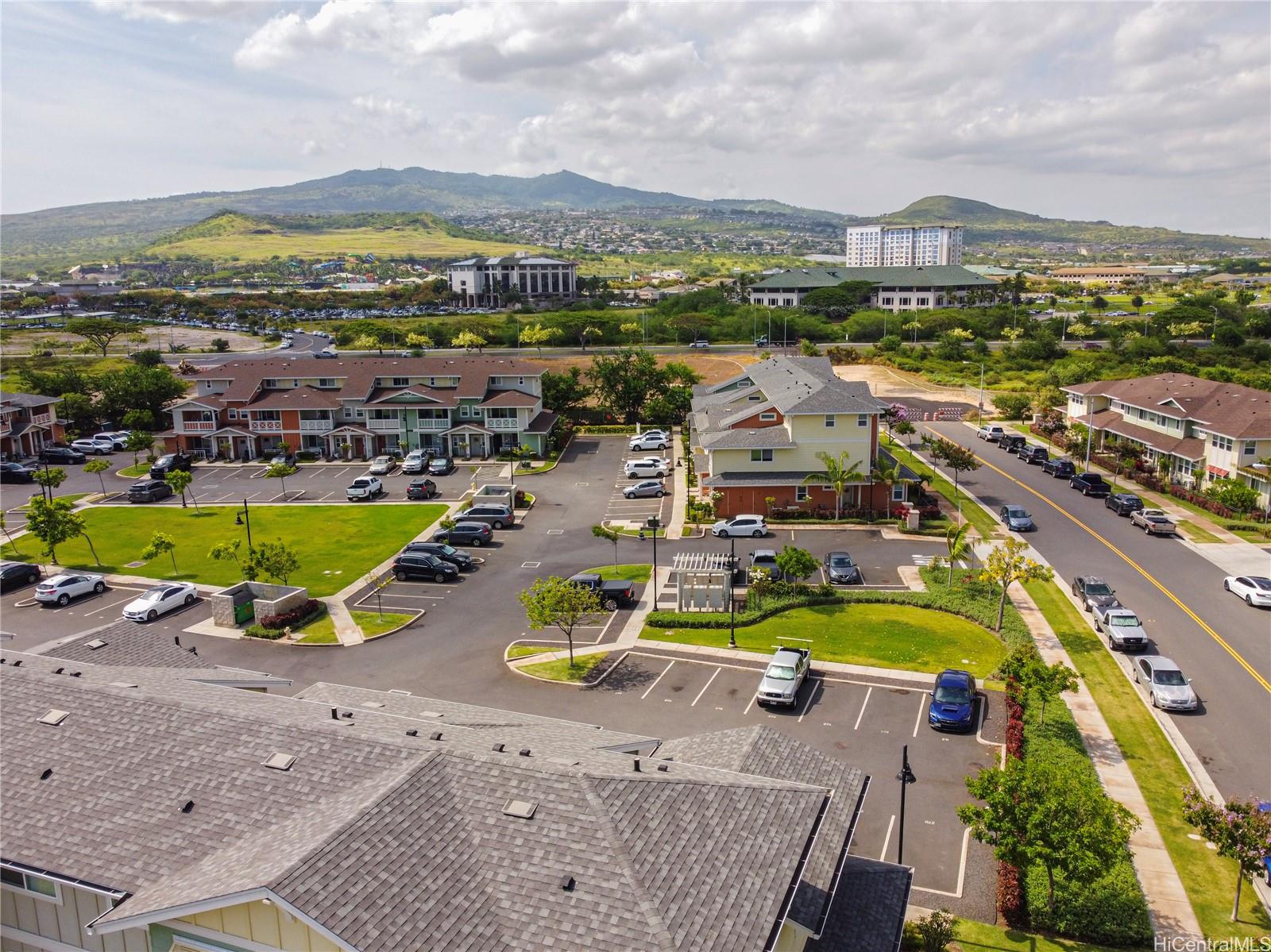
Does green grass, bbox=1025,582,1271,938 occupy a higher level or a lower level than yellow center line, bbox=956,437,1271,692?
lower

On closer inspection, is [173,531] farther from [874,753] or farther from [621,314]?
[621,314]

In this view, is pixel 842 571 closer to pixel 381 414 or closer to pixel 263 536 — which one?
pixel 263 536

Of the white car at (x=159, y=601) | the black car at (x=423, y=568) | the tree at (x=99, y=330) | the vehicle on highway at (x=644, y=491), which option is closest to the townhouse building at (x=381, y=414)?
the vehicle on highway at (x=644, y=491)

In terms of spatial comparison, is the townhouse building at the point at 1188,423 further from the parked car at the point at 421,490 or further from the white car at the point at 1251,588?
the parked car at the point at 421,490

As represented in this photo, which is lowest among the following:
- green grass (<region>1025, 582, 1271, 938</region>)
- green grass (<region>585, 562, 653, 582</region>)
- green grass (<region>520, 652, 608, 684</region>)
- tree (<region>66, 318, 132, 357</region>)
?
green grass (<region>520, 652, 608, 684</region>)

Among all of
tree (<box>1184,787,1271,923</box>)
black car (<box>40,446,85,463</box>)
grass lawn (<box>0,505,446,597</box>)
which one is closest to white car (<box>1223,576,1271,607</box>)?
tree (<box>1184,787,1271,923</box>)

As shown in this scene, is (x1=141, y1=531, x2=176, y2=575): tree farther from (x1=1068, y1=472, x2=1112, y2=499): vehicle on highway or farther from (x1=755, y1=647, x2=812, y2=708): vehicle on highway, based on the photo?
(x1=1068, y1=472, x2=1112, y2=499): vehicle on highway

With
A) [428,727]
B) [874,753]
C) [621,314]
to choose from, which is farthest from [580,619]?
[621,314]
